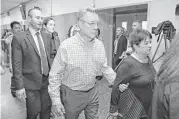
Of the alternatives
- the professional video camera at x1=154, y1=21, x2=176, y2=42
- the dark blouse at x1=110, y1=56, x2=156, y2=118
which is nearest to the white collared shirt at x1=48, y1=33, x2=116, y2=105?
the dark blouse at x1=110, y1=56, x2=156, y2=118

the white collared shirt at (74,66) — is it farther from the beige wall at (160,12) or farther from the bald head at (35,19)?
the beige wall at (160,12)

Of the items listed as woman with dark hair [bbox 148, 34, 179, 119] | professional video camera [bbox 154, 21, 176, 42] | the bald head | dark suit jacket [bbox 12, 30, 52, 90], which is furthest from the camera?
professional video camera [bbox 154, 21, 176, 42]

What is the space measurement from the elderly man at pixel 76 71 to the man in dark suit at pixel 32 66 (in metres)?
0.40

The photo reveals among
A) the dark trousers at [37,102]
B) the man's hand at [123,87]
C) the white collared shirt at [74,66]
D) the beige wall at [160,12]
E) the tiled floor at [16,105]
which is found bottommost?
the tiled floor at [16,105]

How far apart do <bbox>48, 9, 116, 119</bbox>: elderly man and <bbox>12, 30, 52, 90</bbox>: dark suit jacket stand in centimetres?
40

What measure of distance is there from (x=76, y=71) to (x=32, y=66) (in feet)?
2.00

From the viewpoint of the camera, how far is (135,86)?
164 cm

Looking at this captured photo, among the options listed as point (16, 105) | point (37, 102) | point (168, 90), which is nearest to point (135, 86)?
point (168, 90)

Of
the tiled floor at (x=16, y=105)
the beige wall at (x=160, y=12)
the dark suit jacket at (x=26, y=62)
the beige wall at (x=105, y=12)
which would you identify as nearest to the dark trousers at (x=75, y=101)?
the dark suit jacket at (x=26, y=62)

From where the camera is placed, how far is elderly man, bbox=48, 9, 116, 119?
1.60m

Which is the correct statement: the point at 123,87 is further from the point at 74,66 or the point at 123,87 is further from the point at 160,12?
the point at 160,12

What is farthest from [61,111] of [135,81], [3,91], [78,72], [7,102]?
[3,91]

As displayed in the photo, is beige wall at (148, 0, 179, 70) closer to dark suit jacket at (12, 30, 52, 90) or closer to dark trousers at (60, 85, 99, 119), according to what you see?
dark trousers at (60, 85, 99, 119)

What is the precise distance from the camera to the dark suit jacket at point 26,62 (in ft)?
6.19
